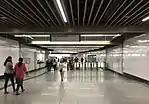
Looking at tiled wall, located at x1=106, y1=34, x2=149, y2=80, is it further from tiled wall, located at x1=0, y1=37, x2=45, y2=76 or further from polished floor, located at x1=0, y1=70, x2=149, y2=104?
tiled wall, located at x1=0, y1=37, x2=45, y2=76

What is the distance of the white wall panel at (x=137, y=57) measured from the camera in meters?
13.6

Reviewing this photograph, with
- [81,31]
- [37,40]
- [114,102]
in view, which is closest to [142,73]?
[81,31]

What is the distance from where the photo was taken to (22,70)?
392 inches

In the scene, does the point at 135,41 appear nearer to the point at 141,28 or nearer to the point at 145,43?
the point at 145,43

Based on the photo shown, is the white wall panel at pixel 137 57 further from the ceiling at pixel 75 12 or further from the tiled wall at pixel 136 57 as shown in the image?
the ceiling at pixel 75 12

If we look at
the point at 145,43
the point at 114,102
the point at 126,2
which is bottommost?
the point at 114,102

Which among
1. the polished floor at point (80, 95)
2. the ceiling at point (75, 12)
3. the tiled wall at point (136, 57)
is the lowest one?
the polished floor at point (80, 95)

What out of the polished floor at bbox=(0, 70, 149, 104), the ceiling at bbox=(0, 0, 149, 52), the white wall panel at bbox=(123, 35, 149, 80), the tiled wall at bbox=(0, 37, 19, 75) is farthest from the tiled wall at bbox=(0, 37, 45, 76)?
the white wall panel at bbox=(123, 35, 149, 80)

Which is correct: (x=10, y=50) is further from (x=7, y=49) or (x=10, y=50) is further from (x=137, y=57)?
(x=137, y=57)

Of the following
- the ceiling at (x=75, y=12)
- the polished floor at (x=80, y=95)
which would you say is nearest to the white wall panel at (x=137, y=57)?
the polished floor at (x=80, y=95)

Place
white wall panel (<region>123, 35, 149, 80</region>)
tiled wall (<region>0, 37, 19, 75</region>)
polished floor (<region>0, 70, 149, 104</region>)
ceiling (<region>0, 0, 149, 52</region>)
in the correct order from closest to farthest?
ceiling (<region>0, 0, 149, 52</region>) < polished floor (<region>0, 70, 149, 104</region>) < white wall panel (<region>123, 35, 149, 80</region>) < tiled wall (<region>0, 37, 19, 75</region>)

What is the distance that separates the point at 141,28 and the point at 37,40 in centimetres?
1144

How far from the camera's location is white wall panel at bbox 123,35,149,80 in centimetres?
1365

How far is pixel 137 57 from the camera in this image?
→ 51.8 feet
